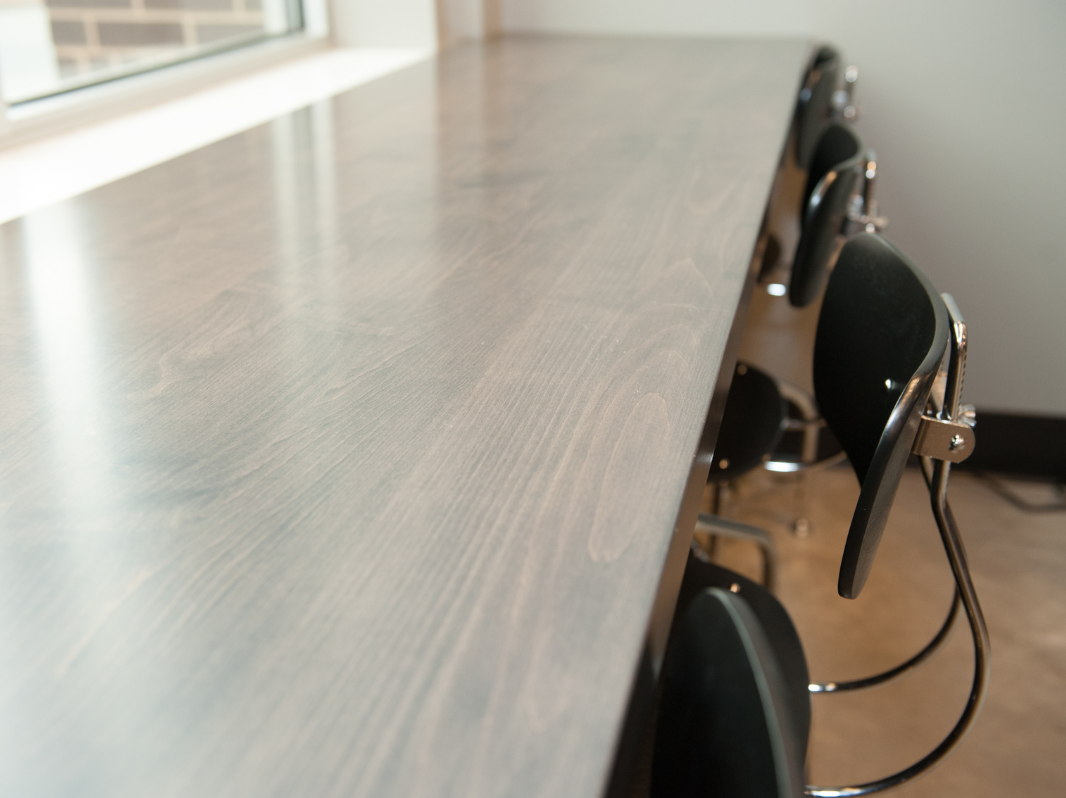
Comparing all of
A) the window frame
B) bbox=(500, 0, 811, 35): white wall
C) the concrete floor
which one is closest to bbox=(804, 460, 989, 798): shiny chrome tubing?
the concrete floor

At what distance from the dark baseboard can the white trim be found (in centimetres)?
150

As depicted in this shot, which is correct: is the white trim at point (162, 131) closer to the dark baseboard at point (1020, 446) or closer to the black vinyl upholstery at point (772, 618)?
the black vinyl upholstery at point (772, 618)

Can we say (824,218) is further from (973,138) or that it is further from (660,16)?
(660,16)

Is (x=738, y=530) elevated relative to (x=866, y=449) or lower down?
lower down

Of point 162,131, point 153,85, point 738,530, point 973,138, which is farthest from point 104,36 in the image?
point 973,138

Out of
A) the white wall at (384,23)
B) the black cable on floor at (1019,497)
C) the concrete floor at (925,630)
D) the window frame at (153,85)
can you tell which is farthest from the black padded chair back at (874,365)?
the white wall at (384,23)

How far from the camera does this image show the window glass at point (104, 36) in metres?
1.32

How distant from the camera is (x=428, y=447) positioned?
0.50 metres

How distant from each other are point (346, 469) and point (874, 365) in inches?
18.7

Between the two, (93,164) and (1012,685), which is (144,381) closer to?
(93,164)

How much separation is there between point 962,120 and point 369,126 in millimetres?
1288

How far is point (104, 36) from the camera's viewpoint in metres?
1.51

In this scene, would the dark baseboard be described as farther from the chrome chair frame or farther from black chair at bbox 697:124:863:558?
the chrome chair frame

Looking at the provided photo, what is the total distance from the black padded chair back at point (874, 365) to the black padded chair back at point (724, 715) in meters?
0.26
